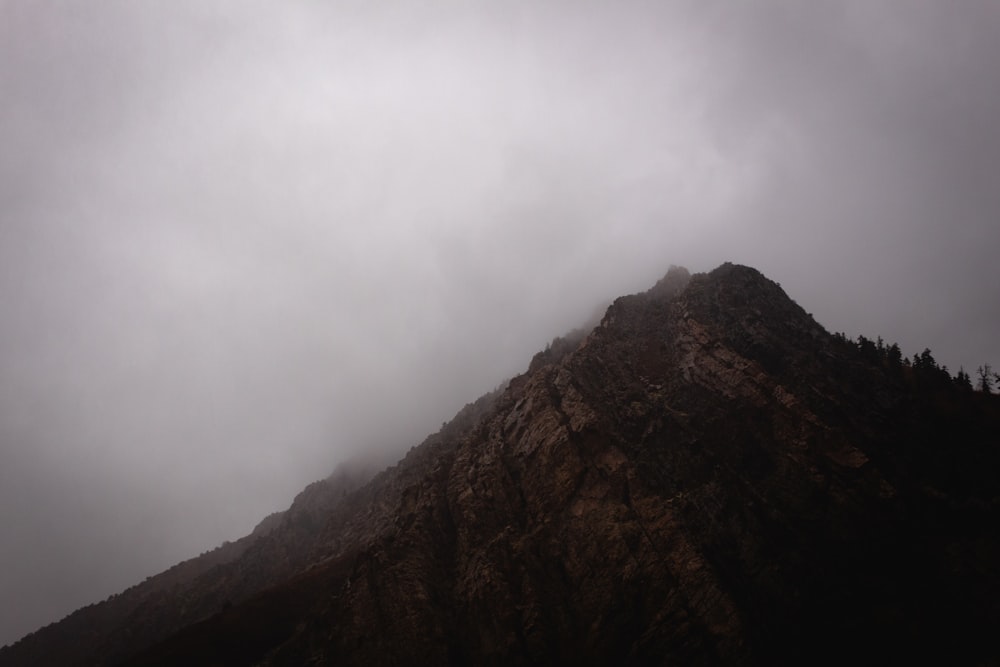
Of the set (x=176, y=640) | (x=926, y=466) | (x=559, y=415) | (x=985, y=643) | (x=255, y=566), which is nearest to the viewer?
(x=985, y=643)

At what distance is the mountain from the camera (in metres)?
47.1

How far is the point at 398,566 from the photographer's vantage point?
62688 millimetres

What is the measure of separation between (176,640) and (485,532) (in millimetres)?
53846

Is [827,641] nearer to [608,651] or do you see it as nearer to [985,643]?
[985,643]

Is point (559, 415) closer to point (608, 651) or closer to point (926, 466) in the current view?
point (608, 651)

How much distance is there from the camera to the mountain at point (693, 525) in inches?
1854

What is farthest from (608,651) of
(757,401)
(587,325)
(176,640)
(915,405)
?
(587,325)

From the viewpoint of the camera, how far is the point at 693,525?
55469mm

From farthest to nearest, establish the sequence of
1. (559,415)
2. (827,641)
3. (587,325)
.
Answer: (587,325) → (559,415) → (827,641)

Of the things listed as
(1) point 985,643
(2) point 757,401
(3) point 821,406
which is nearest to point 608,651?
(1) point 985,643

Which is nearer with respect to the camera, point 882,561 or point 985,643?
point 985,643

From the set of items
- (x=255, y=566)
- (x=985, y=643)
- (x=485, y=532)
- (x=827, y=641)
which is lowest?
(x=985, y=643)

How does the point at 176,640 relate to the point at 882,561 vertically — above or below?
above

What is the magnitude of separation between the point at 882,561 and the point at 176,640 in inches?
3758
